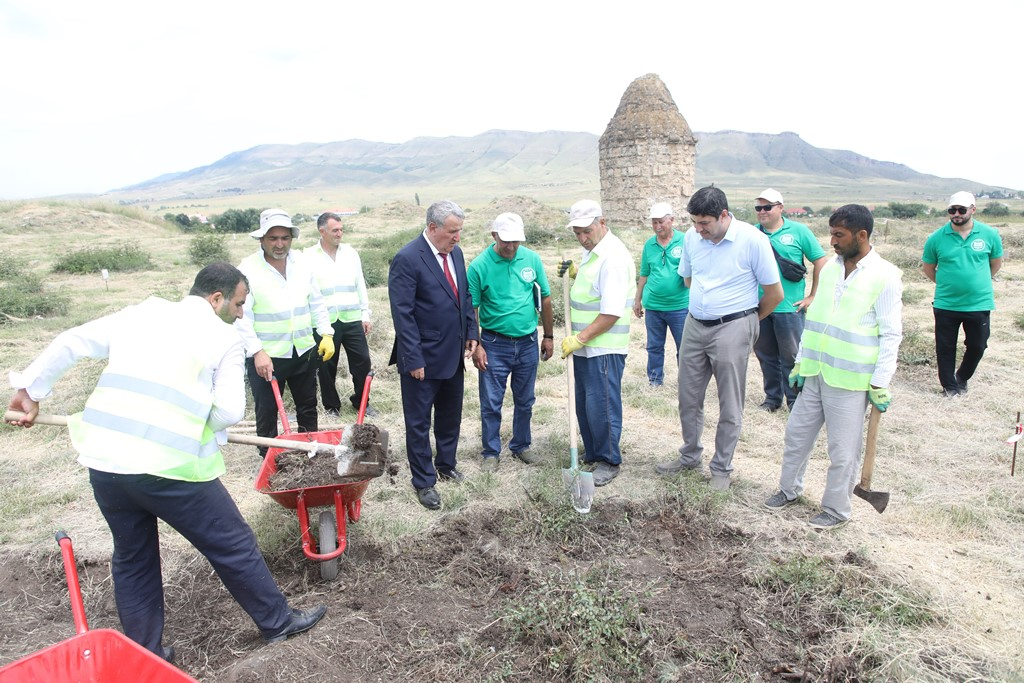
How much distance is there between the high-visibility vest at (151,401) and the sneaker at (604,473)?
275 cm

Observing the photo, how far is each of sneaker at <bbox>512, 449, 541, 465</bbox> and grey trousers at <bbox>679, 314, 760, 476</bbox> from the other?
Answer: 116cm

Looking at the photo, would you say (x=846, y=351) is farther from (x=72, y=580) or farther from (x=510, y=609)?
(x=72, y=580)

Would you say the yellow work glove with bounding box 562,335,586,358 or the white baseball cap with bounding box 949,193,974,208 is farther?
the white baseball cap with bounding box 949,193,974,208

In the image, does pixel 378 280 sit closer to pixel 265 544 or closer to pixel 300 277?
pixel 300 277

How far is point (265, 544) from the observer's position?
3770 mm

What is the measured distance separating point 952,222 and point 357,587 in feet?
20.4

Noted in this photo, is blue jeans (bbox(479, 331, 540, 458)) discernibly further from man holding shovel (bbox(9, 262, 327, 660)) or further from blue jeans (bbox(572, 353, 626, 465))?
man holding shovel (bbox(9, 262, 327, 660))

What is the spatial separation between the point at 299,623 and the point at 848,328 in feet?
10.8

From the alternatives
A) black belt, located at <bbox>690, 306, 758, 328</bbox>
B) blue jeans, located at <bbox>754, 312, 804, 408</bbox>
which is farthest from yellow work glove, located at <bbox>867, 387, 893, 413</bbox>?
blue jeans, located at <bbox>754, 312, 804, 408</bbox>

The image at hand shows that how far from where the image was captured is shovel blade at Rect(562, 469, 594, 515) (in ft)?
12.8

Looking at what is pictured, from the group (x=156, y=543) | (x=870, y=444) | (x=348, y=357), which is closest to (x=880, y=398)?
(x=870, y=444)

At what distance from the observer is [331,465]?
3.79m

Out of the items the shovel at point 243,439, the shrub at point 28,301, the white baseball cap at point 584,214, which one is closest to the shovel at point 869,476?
the white baseball cap at point 584,214

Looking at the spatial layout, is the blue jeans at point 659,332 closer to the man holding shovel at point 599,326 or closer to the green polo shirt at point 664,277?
the green polo shirt at point 664,277
